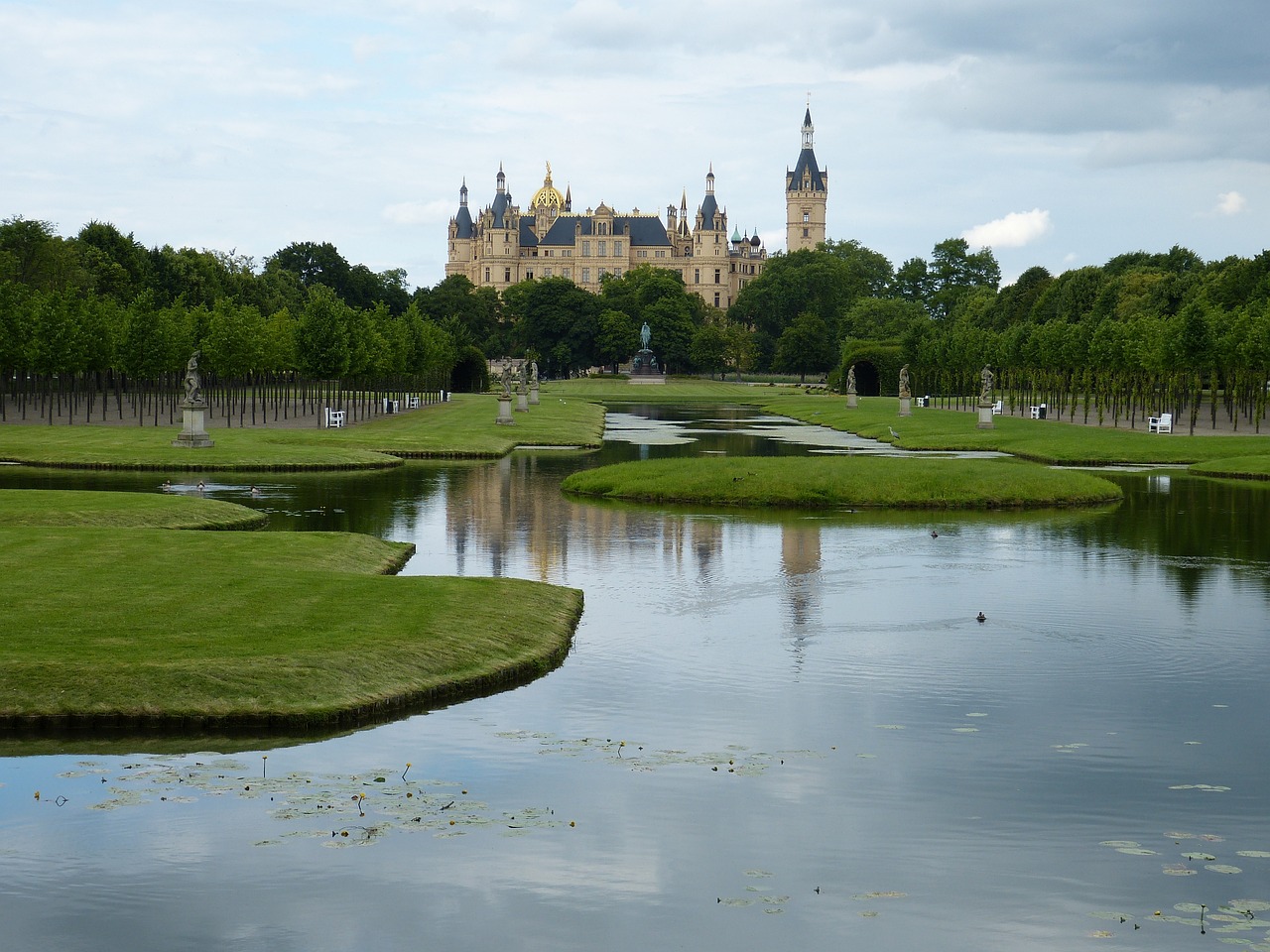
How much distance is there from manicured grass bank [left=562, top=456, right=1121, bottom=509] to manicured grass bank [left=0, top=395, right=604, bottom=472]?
12.9m

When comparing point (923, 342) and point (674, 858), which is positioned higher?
point (923, 342)

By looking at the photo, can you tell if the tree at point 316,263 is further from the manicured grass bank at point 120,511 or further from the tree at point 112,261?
the manicured grass bank at point 120,511

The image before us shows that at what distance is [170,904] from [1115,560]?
79.6ft

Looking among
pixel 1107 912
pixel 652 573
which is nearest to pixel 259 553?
pixel 652 573

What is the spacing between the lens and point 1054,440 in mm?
65250

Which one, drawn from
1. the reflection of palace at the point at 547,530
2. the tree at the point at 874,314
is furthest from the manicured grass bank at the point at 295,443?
the tree at the point at 874,314

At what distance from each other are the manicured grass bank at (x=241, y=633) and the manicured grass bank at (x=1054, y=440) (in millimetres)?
39471

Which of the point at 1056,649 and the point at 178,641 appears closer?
the point at 178,641

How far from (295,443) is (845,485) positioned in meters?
28.3

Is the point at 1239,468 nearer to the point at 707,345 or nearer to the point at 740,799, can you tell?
the point at 740,799

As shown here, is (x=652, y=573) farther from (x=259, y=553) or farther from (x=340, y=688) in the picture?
(x=340, y=688)

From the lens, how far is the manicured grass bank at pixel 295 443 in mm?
51281

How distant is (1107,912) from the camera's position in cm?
1210

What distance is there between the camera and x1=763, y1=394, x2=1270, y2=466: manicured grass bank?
2341 inches
